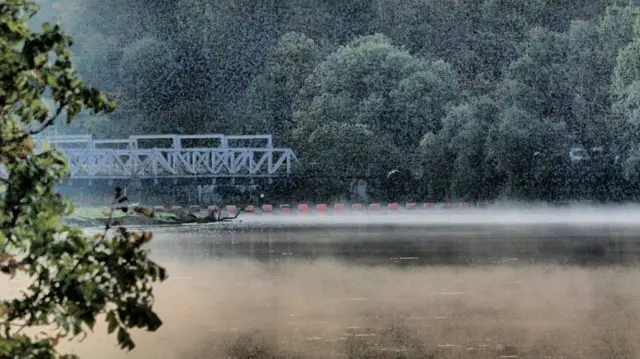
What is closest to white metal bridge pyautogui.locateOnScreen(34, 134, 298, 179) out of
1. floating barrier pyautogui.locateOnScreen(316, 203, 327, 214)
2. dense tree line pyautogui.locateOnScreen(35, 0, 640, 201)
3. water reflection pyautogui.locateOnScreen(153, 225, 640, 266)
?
dense tree line pyautogui.locateOnScreen(35, 0, 640, 201)

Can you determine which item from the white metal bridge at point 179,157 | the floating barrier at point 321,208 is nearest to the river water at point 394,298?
the floating barrier at point 321,208

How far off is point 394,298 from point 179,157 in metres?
63.0

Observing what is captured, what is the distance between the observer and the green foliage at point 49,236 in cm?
684

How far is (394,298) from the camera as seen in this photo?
24.7 metres

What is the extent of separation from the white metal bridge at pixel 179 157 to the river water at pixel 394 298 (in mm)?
30061

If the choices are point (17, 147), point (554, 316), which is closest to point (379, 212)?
point (554, 316)

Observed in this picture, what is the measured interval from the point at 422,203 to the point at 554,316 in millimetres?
61817

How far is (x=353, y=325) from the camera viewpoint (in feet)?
65.5

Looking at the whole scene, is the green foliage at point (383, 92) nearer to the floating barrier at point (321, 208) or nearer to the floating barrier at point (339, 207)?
the floating barrier at point (339, 207)

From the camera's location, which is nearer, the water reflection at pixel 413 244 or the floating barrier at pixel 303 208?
→ the water reflection at pixel 413 244

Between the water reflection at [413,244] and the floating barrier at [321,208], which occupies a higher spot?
the floating barrier at [321,208]

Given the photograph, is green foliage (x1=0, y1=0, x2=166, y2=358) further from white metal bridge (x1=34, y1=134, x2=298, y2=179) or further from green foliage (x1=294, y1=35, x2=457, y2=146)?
green foliage (x1=294, y1=35, x2=457, y2=146)

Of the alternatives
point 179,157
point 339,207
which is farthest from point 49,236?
point 179,157

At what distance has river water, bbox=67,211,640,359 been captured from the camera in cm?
1736
